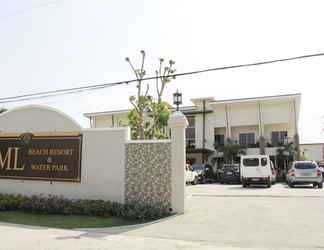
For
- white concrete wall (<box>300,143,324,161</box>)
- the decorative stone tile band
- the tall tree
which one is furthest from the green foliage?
white concrete wall (<box>300,143,324,161</box>)

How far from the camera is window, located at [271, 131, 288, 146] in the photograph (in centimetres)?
3481

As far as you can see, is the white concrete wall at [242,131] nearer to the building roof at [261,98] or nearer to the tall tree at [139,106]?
the building roof at [261,98]

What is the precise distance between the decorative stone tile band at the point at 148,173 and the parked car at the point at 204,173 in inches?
660

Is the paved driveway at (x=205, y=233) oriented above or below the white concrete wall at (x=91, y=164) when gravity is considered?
below

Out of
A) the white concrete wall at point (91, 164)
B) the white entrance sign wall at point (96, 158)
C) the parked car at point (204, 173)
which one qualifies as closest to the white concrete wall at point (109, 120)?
the parked car at point (204, 173)

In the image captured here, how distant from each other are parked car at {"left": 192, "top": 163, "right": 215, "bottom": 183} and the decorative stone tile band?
55.0 ft

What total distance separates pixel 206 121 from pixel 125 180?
2629 centimetres

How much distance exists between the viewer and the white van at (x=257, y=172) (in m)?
20.3

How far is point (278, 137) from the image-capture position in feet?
116

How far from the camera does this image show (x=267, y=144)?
3447cm

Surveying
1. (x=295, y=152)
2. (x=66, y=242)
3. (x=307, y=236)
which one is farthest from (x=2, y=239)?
(x=295, y=152)

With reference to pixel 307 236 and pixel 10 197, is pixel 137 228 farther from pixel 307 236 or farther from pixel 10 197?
pixel 10 197

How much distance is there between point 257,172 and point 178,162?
429 inches

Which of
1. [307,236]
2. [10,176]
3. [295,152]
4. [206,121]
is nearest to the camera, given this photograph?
[307,236]
